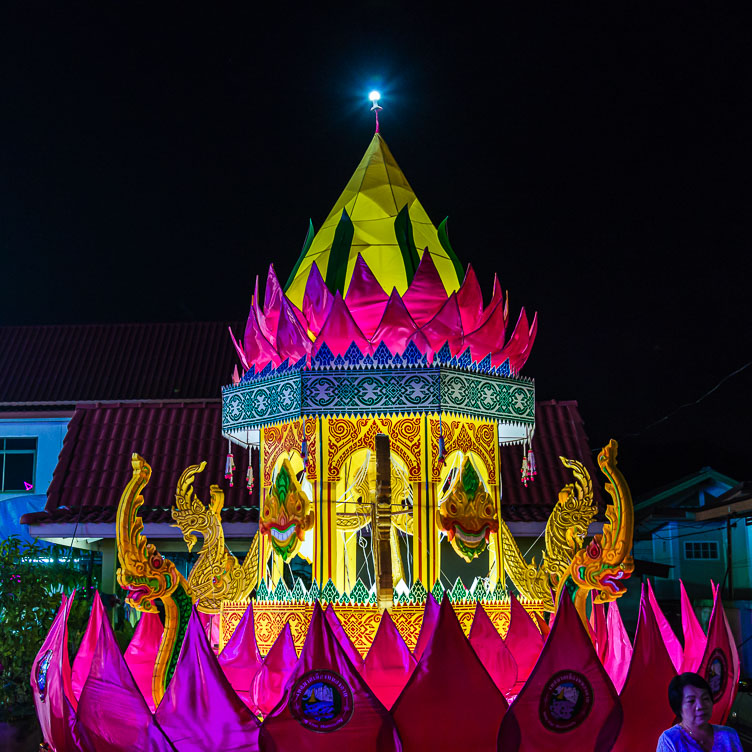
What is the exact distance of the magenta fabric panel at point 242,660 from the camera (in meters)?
8.30

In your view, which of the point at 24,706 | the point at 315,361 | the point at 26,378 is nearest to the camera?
the point at 315,361

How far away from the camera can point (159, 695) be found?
830cm

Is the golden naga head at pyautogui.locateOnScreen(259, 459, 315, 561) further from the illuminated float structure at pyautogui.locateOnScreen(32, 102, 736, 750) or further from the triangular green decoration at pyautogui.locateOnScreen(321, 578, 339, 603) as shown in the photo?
the triangular green decoration at pyautogui.locateOnScreen(321, 578, 339, 603)

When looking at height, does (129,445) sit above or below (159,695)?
above

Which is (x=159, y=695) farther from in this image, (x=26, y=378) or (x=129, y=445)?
(x=26, y=378)

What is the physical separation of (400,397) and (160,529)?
7543 millimetres

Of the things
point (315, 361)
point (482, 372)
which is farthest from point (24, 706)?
point (482, 372)

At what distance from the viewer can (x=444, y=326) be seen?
884cm

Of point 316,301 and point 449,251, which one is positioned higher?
point 449,251

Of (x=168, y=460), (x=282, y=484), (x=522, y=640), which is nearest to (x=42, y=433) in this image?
(x=168, y=460)

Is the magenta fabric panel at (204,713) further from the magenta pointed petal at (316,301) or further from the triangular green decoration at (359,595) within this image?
the magenta pointed petal at (316,301)

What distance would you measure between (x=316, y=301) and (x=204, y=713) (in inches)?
159

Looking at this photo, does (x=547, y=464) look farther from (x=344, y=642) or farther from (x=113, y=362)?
(x=113, y=362)

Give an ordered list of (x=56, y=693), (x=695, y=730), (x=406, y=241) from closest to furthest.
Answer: (x=695, y=730), (x=56, y=693), (x=406, y=241)
